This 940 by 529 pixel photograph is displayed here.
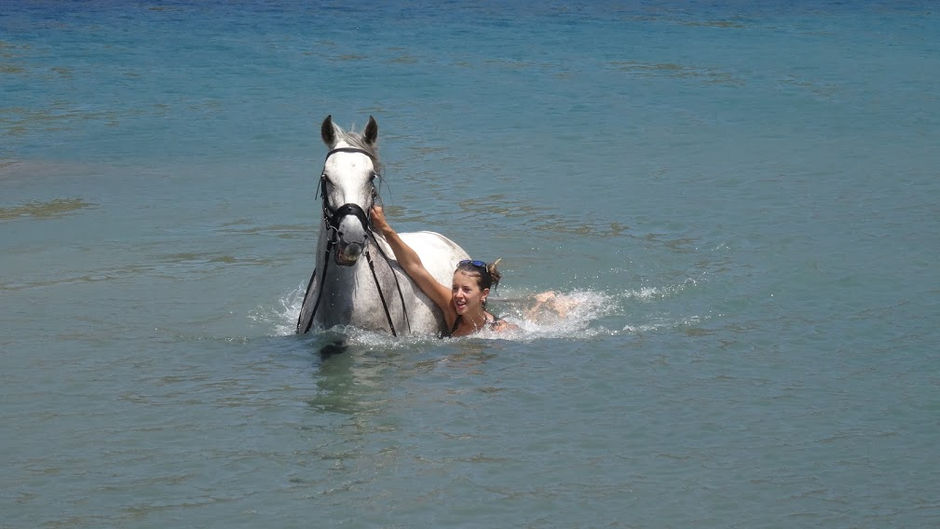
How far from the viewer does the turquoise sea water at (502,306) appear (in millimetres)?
6648

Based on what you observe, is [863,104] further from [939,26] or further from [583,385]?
[583,385]

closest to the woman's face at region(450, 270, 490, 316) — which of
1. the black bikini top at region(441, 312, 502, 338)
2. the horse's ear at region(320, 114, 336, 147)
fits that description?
the black bikini top at region(441, 312, 502, 338)

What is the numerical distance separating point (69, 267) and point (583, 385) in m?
5.17

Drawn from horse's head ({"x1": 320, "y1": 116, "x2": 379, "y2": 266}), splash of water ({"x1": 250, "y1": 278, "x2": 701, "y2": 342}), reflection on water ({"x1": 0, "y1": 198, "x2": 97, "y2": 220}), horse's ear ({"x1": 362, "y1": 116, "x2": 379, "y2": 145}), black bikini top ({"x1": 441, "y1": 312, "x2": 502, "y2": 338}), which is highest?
horse's ear ({"x1": 362, "y1": 116, "x2": 379, "y2": 145})

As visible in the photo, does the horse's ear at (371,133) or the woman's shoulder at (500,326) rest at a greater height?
the horse's ear at (371,133)

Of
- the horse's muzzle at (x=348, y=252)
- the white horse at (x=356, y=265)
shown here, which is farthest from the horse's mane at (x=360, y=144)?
the horse's muzzle at (x=348, y=252)

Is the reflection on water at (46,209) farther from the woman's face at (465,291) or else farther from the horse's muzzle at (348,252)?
the horse's muzzle at (348,252)

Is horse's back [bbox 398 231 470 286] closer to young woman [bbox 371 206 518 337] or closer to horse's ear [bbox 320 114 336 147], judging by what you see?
young woman [bbox 371 206 518 337]

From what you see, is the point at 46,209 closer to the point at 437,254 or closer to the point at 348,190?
the point at 437,254

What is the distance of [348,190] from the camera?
7562 mm

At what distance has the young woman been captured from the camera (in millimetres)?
8492

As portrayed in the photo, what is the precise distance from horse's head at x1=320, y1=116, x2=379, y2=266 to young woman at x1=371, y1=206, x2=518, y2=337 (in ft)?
2.23

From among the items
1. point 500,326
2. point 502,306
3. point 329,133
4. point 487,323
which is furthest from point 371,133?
point 502,306

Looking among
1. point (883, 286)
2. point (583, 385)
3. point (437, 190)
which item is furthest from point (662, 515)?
point (437, 190)
